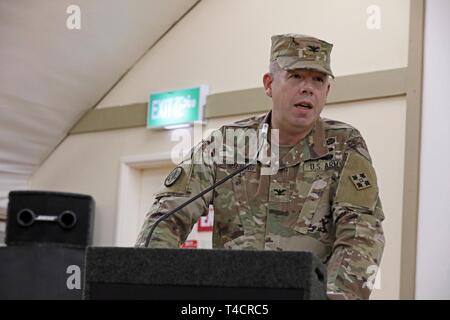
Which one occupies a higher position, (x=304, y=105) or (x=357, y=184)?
(x=304, y=105)

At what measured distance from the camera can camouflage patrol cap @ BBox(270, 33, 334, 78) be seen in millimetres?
2184

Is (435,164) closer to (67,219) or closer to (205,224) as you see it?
(205,224)

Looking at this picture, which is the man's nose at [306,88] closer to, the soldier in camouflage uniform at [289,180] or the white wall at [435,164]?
the soldier in camouflage uniform at [289,180]

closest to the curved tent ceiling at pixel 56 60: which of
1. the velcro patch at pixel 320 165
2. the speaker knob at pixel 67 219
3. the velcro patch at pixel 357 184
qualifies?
the speaker knob at pixel 67 219

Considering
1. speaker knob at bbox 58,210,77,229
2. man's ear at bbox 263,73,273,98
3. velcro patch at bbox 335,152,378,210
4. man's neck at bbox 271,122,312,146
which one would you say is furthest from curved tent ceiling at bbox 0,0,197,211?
velcro patch at bbox 335,152,378,210

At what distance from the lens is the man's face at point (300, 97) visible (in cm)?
220

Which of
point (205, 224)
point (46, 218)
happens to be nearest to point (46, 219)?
point (46, 218)

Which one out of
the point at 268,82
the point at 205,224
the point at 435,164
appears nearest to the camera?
the point at 268,82

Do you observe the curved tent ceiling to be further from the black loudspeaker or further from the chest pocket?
the chest pocket

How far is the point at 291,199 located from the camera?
2189 millimetres

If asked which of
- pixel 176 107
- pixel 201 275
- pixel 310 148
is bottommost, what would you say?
pixel 201 275

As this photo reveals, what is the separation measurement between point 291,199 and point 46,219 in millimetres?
3267

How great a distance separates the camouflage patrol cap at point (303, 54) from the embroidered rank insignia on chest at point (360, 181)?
10.4 inches

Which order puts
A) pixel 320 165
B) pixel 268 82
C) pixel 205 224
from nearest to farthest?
pixel 320 165 < pixel 268 82 < pixel 205 224
